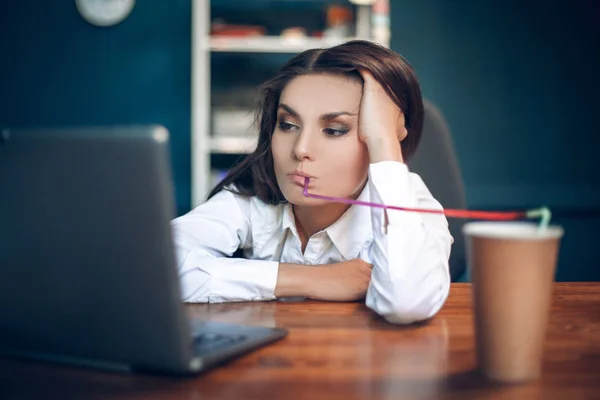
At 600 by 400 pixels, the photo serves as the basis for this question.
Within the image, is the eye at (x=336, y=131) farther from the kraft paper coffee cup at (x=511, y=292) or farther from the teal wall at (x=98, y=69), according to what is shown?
the teal wall at (x=98, y=69)

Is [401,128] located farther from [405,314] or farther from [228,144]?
[228,144]

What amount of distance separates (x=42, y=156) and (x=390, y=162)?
0.69 metres

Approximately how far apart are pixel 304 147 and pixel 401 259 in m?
0.29

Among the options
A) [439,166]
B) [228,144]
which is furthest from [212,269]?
[228,144]

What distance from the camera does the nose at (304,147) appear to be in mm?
1215

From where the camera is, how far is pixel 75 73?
418 centimetres

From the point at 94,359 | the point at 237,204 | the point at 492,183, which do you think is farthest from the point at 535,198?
the point at 94,359

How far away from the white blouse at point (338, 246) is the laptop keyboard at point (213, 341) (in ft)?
0.91

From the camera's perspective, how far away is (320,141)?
1242 millimetres

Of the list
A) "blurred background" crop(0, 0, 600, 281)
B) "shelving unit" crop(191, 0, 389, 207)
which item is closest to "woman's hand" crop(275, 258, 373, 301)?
"shelving unit" crop(191, 0, 389, 207)

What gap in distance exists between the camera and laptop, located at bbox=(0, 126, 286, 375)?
0.58m

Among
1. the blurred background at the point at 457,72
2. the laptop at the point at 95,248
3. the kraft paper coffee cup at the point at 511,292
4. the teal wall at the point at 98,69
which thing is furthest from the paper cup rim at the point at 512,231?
the teal wall at the point at 98,69

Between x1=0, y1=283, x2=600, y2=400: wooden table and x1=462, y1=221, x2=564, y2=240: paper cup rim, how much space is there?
15 cm

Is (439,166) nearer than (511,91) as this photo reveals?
Yes
